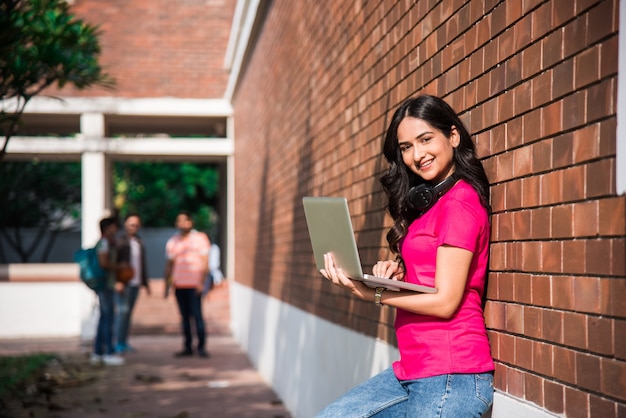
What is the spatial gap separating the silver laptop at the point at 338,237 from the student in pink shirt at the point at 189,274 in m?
9.64

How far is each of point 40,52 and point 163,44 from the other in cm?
1106

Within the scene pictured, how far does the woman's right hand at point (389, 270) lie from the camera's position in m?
3.28

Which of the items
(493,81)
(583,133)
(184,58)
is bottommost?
(583,133)

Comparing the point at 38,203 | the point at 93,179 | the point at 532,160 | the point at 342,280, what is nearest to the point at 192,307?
the point at 93,179

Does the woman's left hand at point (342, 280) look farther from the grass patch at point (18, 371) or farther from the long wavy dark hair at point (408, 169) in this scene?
the grass patch at point (18, 371)

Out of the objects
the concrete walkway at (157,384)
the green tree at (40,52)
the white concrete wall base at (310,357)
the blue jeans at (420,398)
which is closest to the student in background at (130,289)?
the concrete walkway at (157,384)

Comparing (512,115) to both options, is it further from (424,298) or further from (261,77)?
(261,77)

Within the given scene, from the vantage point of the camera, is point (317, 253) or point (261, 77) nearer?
point (317, 253)

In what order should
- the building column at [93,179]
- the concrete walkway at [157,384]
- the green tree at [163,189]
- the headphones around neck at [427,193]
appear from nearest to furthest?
the headphones around neck at [427,193] → the concrete walkway at [157,384] → the building column at [93,179] → the green tree at [163,189]

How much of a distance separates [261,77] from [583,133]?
31.7 ft

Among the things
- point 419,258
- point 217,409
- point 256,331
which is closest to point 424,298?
point 419,258

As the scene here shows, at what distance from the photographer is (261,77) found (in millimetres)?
11758

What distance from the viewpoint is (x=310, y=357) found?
7012 millimetres

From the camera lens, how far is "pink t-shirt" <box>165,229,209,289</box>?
1268cm
